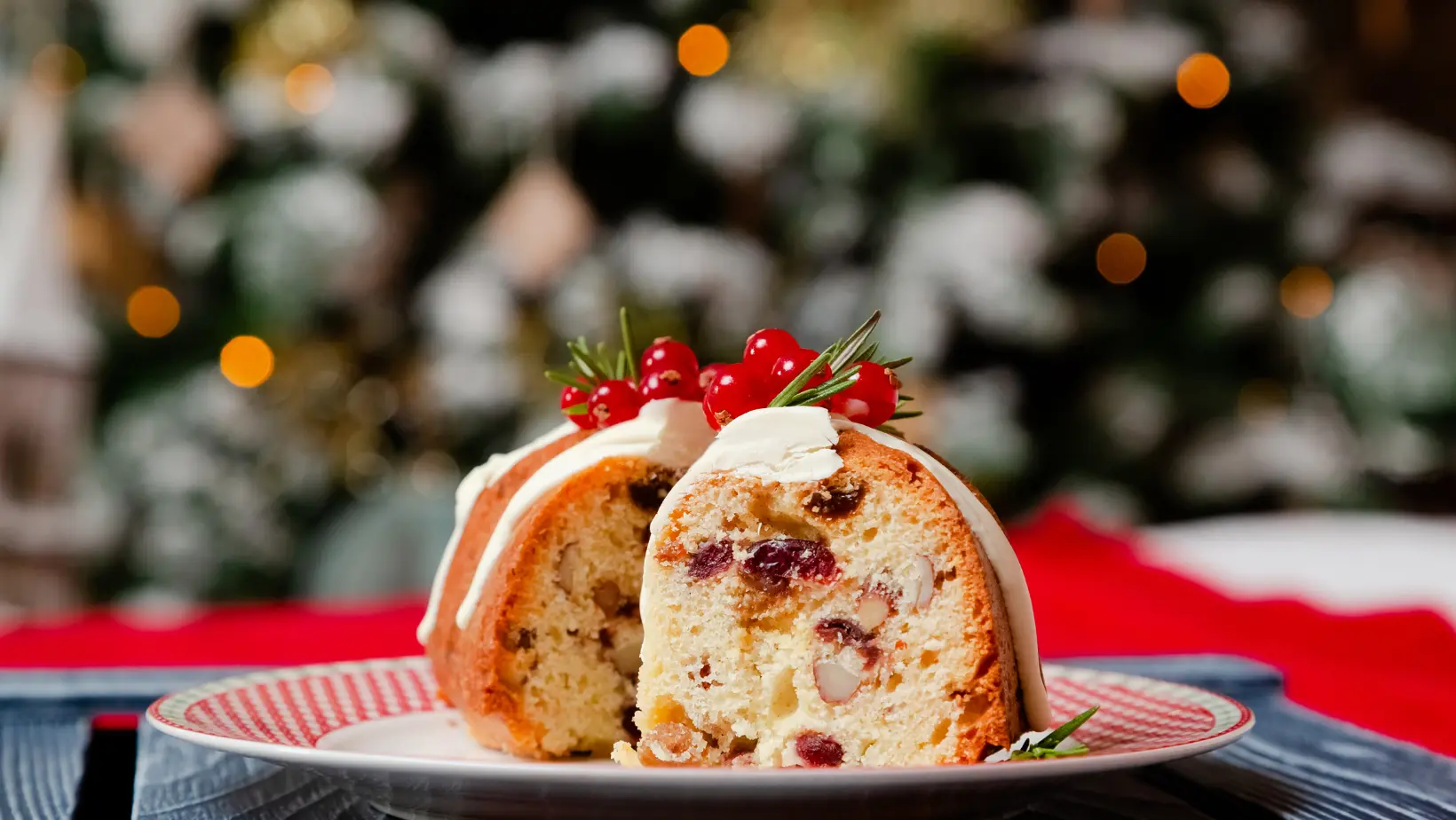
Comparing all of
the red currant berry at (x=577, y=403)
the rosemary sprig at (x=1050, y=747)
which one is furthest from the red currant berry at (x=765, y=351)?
the rosemary sprig at (x=1050, y=747)

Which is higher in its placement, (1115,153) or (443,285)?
(1115,153)

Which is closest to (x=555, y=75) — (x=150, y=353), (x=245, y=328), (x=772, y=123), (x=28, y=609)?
(x=772, y=123)

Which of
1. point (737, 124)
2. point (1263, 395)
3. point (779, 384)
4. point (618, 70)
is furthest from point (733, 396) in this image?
point (1263, 395)

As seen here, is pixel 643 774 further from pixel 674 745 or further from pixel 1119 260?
pixel 1119 260

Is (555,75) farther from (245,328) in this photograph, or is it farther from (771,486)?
(771,486)

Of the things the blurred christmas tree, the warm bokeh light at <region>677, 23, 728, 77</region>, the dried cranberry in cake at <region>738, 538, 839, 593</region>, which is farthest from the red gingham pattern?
the warm bokeh light at <region>677, 23, 728, 77</region>

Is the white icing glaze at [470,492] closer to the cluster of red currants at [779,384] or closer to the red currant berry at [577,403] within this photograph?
the red currant berry at [577,403]
